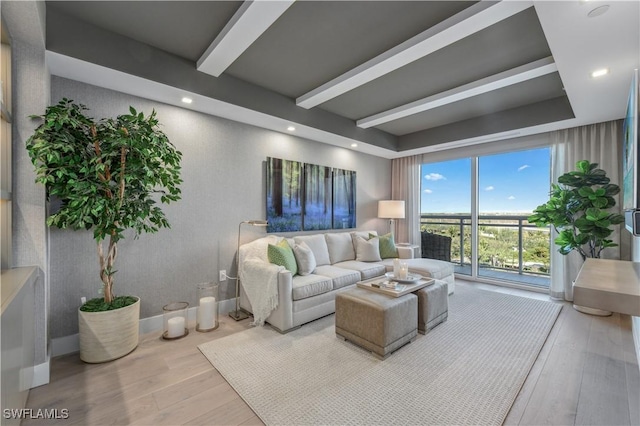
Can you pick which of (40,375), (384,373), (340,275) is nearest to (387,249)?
(340,275)

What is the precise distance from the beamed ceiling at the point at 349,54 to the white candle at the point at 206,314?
2110 mm

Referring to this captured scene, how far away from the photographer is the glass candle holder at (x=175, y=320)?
266 cm

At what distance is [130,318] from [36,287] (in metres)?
0.67

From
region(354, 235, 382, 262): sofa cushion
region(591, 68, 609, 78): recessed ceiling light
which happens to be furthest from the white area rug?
region(591, 68, 609, 78): recessed ceiling light

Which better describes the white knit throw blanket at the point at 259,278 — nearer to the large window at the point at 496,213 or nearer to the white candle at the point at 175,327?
the white candle at the point at 175,327

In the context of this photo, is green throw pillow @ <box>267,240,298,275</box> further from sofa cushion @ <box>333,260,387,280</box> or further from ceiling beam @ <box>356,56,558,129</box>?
ceiling beam @ <box>356,56,558,129</box>

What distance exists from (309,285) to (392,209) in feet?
9.29

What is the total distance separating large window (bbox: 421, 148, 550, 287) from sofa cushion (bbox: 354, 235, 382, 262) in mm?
1886

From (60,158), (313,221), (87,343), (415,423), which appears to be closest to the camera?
(415,423)

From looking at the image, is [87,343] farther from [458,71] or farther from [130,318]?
[458,71]

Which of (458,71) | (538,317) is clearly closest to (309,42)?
(458,71)

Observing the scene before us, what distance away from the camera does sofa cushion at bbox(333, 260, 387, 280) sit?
367cm

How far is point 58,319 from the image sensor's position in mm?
2375

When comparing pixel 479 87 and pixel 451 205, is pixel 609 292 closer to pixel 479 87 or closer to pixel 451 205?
pixel 479 87
